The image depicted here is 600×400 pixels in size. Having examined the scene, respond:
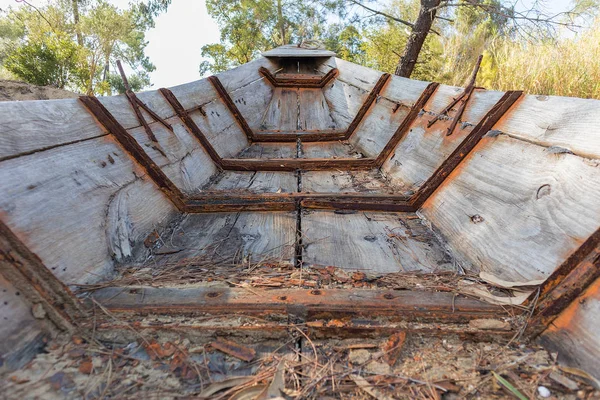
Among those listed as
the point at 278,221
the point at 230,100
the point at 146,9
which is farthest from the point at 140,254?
the point at 146,9

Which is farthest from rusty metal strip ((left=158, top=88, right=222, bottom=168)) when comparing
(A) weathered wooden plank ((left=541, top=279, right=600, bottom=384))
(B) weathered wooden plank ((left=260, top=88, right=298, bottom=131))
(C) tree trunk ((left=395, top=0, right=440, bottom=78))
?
(C) tree trunk ((left=395, top=0, right=440, bottom=78))

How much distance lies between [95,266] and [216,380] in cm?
71

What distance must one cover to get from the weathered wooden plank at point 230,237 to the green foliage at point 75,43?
14.7 ft

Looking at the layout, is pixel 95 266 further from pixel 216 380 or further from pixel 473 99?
pixel 473 99

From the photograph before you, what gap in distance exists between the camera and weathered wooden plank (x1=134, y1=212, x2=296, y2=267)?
1435 millimetres

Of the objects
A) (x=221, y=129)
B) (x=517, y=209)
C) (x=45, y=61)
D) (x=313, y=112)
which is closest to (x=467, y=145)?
(x=517, y=209)

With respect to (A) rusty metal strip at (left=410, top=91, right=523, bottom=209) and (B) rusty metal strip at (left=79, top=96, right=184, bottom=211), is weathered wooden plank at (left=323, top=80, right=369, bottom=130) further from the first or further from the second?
(B) rusty metal strip at (left=79, top=96, right=184, bottom=211)

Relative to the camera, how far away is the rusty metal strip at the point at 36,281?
898 mm

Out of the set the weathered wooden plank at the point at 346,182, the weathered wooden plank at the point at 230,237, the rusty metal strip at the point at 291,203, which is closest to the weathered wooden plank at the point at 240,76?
the weathered wooden plank at the point at 346,182

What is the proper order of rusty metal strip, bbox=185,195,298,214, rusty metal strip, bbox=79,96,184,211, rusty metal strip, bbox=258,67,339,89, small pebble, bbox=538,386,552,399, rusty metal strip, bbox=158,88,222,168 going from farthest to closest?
rusty metal strip, bbox=258,67,339,89, rusty metal strip, bbox=158,88,222,168, rusty metal strip, bbox=185,195,298,214, rusty metal strip, bbox=79,96,184,211, small pebble, bbox=538,386,552,399

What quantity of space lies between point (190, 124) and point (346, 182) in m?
1.28

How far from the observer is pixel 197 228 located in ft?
5.60

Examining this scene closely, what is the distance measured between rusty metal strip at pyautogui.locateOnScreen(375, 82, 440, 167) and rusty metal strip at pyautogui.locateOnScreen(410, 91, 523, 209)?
724mm

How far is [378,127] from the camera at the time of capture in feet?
9.71
